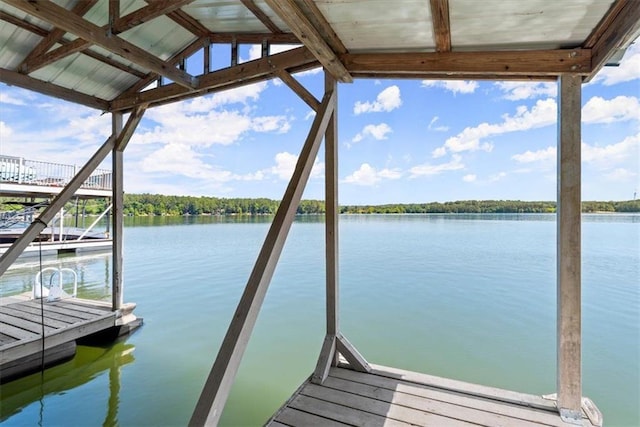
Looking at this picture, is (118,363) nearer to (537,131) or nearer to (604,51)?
(604,51)

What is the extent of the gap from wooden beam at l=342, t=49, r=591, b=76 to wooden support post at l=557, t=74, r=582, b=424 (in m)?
0.09

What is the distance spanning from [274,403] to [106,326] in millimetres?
2339

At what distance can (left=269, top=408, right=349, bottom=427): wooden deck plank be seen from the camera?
1.76 m

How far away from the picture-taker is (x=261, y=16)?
236 cm

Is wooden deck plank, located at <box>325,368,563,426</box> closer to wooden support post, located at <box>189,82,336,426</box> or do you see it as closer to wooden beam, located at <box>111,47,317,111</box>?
wooden support post, located at <box>189,82,336,426</box>

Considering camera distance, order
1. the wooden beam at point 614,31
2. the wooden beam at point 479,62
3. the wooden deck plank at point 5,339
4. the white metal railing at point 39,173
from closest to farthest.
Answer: the wooden beam at point 614,31
the wooden beam at point 479,62
the wooden deck plank at point 5,339
the white metal railing at point 39,173

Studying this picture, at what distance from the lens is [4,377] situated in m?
2.92

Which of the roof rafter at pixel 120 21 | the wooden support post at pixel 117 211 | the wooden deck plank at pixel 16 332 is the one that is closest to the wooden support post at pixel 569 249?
the roof rafter at pixel 120 21

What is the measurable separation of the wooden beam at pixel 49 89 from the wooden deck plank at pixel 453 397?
12.3 feet

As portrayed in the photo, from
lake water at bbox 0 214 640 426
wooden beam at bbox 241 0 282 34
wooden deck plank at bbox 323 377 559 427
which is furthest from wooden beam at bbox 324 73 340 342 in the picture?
lake water at bbox 0 214 640 426

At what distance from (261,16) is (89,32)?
1.17 m

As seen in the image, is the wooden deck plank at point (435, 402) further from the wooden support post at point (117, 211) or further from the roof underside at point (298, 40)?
the wooden support post at point (117, 211)

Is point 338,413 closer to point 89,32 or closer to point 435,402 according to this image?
point 435,402

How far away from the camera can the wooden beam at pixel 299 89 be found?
2.42 m
